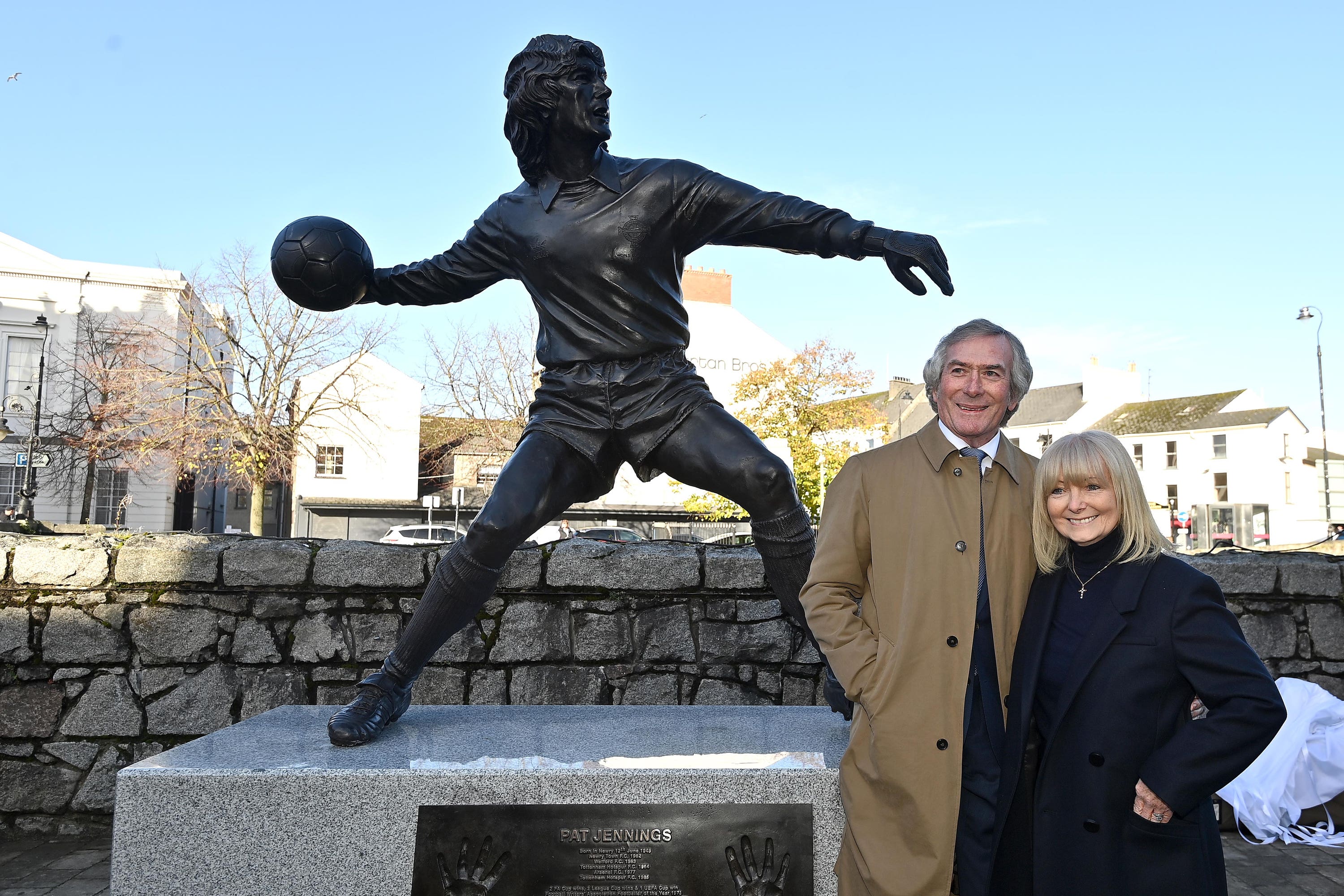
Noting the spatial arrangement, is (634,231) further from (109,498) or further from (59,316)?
(59,316)

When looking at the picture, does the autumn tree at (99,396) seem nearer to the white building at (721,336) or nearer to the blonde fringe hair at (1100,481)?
the white building at (721,336)

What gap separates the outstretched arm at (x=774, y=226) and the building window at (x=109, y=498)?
32.3m

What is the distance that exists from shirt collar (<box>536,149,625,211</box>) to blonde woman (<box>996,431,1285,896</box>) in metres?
1.62

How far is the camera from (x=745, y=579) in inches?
199

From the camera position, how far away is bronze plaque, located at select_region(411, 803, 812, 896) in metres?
2.39

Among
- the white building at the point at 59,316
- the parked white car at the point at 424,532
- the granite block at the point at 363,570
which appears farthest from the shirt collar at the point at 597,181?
the white building at the point at 59,316

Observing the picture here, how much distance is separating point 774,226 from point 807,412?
23.8m

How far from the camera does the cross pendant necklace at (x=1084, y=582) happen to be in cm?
215

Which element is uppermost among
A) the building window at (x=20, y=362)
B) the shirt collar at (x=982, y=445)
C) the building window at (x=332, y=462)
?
the building window at (x=20, y=362)

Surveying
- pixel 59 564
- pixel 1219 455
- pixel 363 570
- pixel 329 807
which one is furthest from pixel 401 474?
pixel 1219 455

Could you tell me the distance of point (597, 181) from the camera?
10.2 ft

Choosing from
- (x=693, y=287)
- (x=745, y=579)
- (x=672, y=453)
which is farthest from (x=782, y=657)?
(x=693, y=287)

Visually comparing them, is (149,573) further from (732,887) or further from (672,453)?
(732,887)

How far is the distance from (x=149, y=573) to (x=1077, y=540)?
4.53 m
